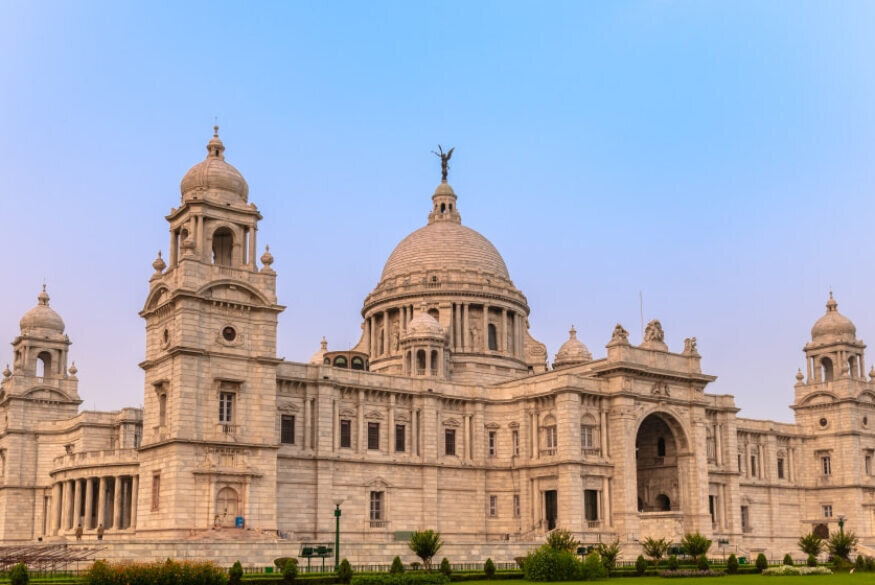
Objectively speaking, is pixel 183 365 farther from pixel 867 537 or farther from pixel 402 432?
pixel 867 537

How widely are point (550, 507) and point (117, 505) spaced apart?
2949 cm

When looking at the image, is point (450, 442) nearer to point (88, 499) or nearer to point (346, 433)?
point (346, 433)

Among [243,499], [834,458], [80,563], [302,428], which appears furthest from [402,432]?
[834,458]

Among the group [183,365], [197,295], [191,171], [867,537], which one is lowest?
[867,537]

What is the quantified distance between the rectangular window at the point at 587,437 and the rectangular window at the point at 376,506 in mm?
14505

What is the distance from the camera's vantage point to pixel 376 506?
72.7 m

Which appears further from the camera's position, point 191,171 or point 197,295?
point 191,171

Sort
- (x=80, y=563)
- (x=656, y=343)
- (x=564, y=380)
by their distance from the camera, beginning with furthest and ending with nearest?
(x=656, y=343), (x=564, y=380), (x=80, y=563)

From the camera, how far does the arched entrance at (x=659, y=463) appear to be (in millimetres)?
80438

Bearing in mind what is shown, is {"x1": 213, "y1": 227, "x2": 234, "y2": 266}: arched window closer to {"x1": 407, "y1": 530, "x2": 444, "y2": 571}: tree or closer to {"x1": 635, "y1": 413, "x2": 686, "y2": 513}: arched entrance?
{"x1": 407, "y1": 530, "x2": 444, "y2": 571}: tree

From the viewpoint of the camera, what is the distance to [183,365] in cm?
5969

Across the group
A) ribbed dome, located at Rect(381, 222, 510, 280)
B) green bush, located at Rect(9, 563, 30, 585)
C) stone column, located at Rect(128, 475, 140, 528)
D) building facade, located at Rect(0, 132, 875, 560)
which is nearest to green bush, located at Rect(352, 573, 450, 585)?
building facade, located at Rect(0, 132, 875, 560)

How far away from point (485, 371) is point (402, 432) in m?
19.4

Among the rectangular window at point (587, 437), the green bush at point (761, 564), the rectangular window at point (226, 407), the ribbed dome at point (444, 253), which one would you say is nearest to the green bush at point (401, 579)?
the rectangular window at point (226, 407)
